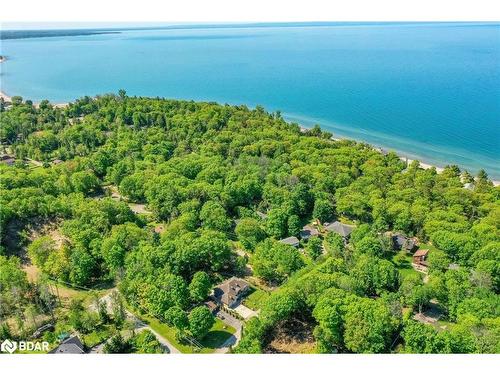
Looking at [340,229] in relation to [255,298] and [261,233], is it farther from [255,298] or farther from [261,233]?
[255,298]

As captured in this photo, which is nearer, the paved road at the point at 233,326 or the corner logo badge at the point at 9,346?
the corner logo badge at the point at 9,346

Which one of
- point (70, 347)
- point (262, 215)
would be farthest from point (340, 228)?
point (70, 347)

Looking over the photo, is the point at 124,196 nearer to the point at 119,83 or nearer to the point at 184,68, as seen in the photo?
the point at 119,83

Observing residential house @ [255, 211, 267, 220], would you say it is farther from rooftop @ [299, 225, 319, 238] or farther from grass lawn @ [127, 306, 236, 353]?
grass lawn @ [127, 306, 236, 353]

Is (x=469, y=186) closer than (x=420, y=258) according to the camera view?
No

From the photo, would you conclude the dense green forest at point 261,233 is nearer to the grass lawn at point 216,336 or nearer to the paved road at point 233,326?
the grass lawn at point 216,336

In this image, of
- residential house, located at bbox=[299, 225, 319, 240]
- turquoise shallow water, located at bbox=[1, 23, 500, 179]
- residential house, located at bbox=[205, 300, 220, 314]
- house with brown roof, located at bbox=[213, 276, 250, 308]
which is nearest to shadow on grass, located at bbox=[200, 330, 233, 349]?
residential house, located at bbox=[205, 300, 220, 314]

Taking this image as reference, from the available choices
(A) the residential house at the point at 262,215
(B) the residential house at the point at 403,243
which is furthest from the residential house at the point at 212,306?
(B) the residential house at the point at 403,243
